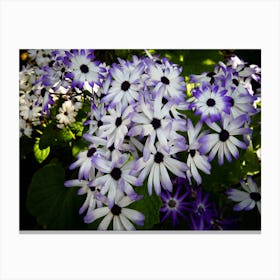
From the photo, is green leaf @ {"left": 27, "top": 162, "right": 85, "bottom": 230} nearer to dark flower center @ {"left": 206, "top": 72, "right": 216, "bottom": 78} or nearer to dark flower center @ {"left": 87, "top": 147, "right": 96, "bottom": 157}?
dark flower center @ {"left": 87, "top": 147, "right": 96, "bottom": 157}

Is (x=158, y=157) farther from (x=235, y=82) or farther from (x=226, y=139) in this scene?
(x=235, y=82)

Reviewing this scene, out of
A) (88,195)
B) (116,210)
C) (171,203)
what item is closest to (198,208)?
(171,203)

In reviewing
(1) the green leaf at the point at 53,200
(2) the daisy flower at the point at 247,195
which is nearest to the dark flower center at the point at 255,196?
(2) the daisy flower at the point at 247,195

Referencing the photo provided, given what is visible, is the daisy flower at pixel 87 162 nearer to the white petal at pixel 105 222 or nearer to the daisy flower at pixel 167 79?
the white petal at pixel 105 222
